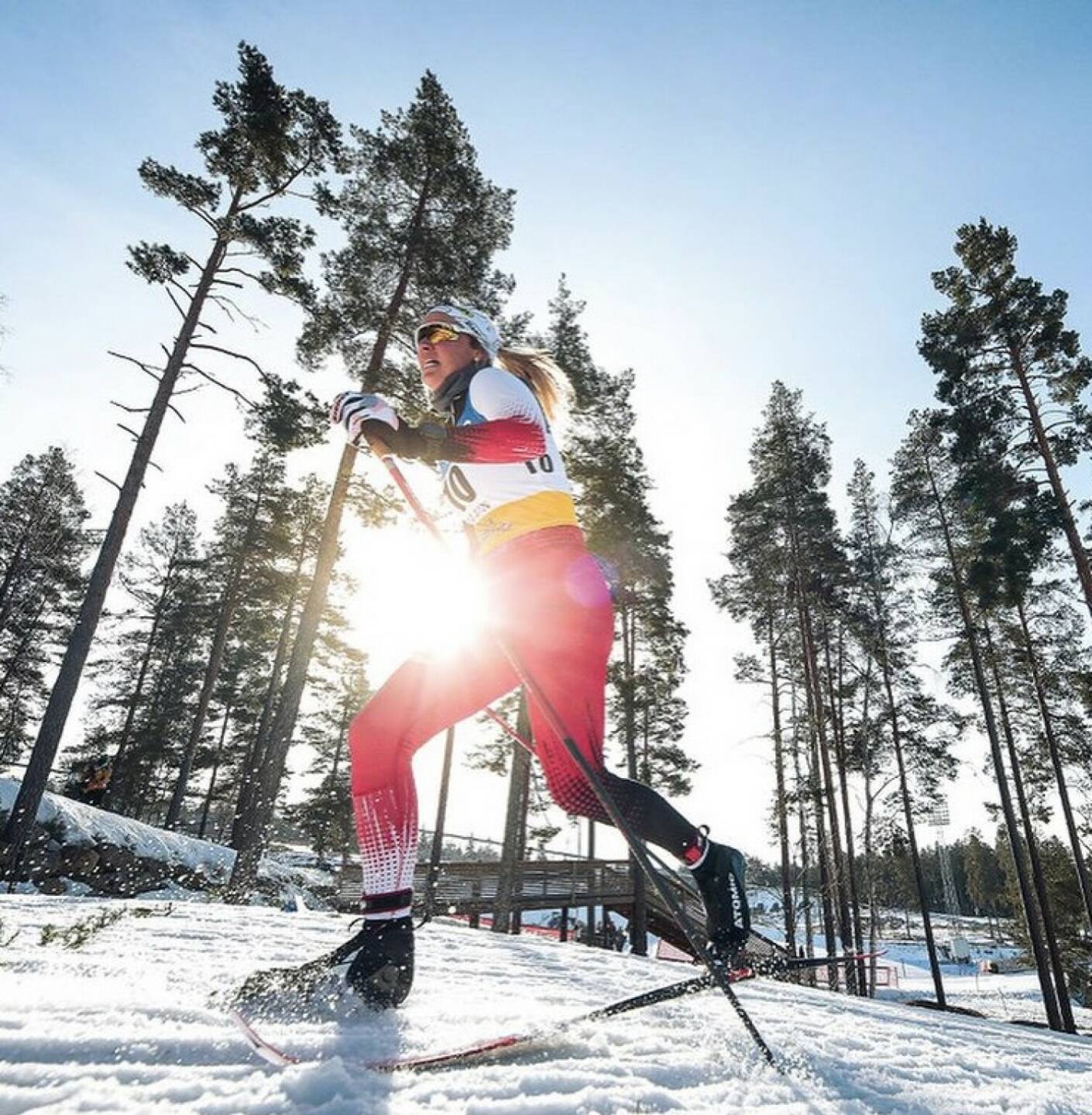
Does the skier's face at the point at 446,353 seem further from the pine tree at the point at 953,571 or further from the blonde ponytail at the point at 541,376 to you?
the pine tree at the point at 953,571

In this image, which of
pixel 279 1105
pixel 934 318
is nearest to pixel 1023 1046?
pixel 279 1105

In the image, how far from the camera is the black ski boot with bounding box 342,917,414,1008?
192cm

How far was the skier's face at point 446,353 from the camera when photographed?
2.85 metres

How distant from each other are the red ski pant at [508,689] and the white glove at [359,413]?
0.68 metres

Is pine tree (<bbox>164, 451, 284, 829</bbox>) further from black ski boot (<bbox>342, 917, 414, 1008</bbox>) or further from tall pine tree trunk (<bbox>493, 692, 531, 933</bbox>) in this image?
black ski boot (<bbox>342, 917, 414, 1008</bbox>)

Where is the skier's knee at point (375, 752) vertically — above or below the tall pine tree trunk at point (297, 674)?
below

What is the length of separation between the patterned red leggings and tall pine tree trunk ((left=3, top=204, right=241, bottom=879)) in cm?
990

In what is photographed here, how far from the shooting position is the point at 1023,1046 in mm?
2584

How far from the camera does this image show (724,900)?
2160 millimetres

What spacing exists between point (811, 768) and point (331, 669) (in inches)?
749

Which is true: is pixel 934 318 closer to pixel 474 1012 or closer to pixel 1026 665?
pixel 1026 665

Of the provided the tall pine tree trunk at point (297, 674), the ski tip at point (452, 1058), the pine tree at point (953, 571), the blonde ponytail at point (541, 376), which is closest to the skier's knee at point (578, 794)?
the ski tip at point (452, 1058)

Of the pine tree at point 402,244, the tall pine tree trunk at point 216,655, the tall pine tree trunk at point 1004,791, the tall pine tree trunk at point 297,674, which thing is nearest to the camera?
the tall pine tree trunk at point 297,674

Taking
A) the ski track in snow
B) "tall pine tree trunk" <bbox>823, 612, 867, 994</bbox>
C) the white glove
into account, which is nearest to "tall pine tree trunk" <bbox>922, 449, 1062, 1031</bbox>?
"tall pine tree trunk" <bbox>823, 612, 867, 994</bbox>
